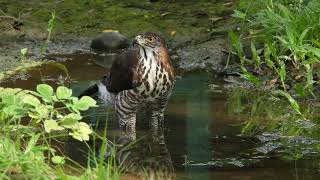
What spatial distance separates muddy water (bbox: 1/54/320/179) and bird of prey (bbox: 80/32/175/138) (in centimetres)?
19

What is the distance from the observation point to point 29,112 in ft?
15.5

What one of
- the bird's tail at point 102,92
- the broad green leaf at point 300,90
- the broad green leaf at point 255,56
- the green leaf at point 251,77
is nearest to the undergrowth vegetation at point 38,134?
the bird's tail at point 102,92

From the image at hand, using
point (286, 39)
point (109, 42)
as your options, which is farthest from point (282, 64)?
point (109, 42)

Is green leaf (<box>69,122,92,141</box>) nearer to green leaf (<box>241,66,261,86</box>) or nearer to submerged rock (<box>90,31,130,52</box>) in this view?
green leaf (<box>241,66,261,86</box>)

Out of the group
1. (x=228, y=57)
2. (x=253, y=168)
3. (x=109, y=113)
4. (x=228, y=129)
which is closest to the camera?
(x=253, y=168)

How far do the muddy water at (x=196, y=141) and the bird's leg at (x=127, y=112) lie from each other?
9 cm

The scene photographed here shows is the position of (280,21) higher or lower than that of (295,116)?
higher

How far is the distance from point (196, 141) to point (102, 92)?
154 cm

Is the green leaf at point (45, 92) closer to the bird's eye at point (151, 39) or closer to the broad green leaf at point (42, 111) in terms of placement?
the broad green leaf at point (42, 111)

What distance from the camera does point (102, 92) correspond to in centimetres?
744

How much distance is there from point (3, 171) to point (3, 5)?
25.3 ft

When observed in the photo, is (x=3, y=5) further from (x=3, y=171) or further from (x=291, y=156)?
(x=3, y=171)

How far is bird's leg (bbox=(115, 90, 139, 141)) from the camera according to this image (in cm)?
667

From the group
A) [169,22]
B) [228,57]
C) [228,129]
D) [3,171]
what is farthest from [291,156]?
[169,22]
